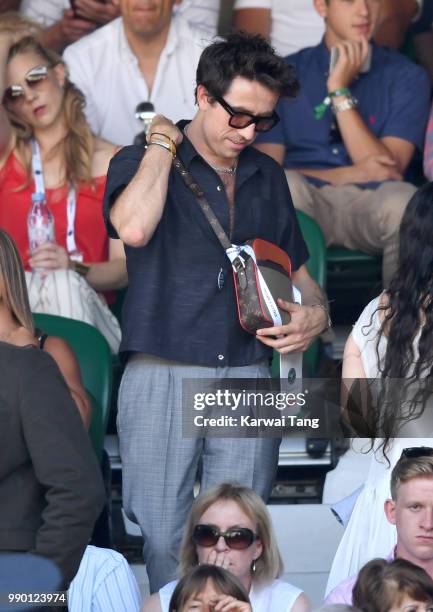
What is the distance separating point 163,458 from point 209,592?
80cm

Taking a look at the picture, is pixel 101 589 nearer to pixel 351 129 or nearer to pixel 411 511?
pixel 411 511

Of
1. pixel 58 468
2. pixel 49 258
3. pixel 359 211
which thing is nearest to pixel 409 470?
pixel 58 468

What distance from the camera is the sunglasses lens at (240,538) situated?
3.42m

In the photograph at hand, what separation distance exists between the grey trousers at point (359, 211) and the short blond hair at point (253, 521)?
5.54 feet

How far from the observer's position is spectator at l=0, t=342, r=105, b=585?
279 centimetres

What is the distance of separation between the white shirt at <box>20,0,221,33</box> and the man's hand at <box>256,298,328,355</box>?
7.89ft

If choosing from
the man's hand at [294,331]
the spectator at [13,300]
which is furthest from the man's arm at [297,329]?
the spectator at [13,300]

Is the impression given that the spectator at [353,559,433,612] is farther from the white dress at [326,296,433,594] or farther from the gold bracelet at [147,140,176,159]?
the gold bracelet at [147,140,176,159]

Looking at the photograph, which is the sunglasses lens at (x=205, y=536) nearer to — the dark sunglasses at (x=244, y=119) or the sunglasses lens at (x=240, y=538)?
the sunglasses lens at (x=240, y=538)

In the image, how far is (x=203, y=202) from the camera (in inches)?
147

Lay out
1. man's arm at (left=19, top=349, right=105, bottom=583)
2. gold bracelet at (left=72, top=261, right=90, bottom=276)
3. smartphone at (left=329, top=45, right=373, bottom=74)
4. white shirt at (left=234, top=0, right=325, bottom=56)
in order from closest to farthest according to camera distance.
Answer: man's arm at (left=19, top=349, right=105, bottom=583)
gold bracelet at (left=72, top=261, right=90, bottom=276)
smartphone at (left=329, top=45, right=373, bottom=74)
white shirt at (left=234, top=0, right=325, bottom=56)

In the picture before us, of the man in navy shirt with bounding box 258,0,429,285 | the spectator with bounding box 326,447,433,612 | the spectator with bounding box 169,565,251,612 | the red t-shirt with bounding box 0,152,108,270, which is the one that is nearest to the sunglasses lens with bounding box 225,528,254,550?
the spectator with bounding box 326,447,433,612

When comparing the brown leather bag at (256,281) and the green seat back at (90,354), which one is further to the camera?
the green seat back at (90,354)

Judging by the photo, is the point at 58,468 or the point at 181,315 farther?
the point at 181,315
